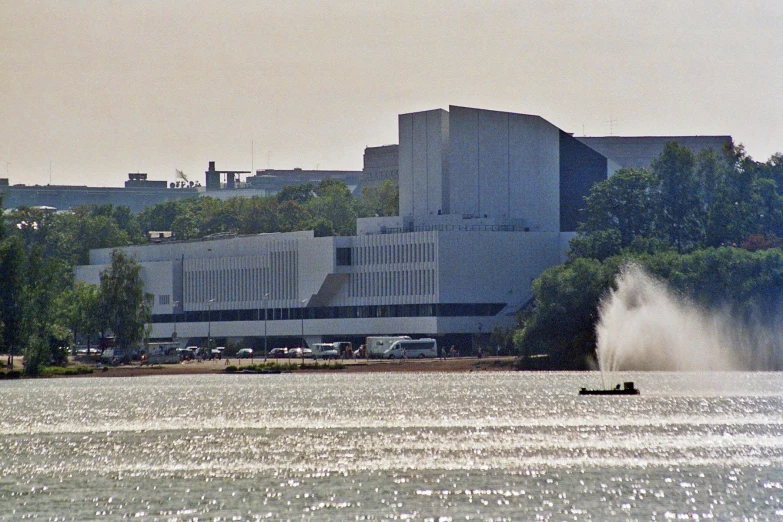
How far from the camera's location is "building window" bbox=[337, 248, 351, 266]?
174m

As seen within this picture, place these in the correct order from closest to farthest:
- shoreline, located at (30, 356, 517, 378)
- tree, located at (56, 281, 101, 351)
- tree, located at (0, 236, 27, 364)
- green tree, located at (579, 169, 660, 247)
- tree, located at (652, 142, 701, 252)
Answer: tree, located at (0, 236, 27, 364) < shoreline, located at (30, 356, 517, 378) < tree, located at (652, 142, 701, 252) < green tree, located at (579, 169, 660, 247) < tree, located at (56, 281, 101, 351)

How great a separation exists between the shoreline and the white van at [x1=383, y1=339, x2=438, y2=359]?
202 cm

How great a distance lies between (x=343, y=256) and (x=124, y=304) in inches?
977

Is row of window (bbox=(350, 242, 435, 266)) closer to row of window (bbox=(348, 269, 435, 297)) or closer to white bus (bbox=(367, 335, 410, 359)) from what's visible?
row of window (bbox=(348, 269, 435, 297))

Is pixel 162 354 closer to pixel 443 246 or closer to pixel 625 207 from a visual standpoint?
pixel 443 246

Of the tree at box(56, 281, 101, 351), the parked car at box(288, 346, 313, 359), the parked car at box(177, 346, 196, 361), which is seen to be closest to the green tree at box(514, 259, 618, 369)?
the parked car at box(288, 346, 313, 359)

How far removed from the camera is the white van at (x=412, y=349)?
15762 cm

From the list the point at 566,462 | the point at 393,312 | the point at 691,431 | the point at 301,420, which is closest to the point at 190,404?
the point at 301,420

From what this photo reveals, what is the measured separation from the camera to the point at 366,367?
146500 millimetres

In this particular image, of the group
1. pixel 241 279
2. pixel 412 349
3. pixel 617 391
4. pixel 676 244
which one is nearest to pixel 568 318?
pixel 412 349

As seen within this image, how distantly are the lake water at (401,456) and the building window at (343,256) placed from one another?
66158 millimetres

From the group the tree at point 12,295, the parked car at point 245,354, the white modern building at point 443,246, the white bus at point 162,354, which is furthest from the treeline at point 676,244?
the tree at point 12,295

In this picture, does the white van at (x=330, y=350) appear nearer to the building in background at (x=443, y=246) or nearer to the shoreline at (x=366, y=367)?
the building in background at (x=443, y=246)

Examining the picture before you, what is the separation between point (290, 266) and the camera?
180m
